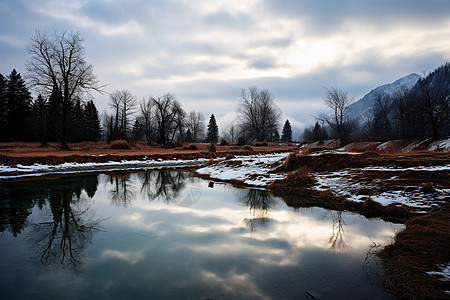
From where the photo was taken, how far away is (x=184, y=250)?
457cm

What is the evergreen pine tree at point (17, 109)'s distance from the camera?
1654 inches

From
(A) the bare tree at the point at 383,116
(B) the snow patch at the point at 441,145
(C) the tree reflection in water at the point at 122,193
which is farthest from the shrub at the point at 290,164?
(A) the bare tree at the point at 383,116

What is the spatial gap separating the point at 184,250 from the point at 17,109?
5343cm

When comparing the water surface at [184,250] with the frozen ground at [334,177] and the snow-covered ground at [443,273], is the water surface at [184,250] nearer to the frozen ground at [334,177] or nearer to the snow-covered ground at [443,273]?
the snow-covered ground at [443,273]

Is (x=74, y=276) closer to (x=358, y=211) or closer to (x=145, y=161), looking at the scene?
(x=358, y=211)

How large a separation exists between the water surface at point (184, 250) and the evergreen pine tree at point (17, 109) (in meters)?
43.9

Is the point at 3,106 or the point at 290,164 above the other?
the point at 3,106

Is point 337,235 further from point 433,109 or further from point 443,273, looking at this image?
point 433,109

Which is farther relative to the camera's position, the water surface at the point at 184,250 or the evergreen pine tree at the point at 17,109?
the evergreen pine tree at the point at 17,109

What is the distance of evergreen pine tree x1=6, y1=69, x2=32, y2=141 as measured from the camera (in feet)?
138

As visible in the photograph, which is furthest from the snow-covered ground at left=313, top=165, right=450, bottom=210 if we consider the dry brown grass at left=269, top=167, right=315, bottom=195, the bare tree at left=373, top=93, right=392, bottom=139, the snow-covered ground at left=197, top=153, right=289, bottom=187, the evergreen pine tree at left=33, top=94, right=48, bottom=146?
the bare tree at left=373, top=93, right=392, bottom=139

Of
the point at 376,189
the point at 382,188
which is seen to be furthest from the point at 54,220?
the point at 382,188

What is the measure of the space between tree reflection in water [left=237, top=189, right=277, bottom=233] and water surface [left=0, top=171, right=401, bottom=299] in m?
0.05

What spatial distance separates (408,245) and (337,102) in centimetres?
3462
